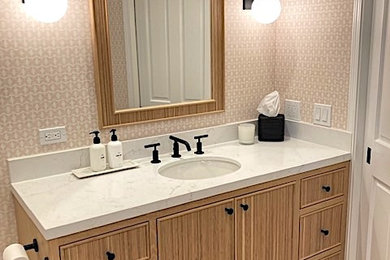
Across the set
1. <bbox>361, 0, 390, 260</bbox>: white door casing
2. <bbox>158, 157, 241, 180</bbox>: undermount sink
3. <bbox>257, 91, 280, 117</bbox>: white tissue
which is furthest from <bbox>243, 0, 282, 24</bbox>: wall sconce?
<bbox>158, 157, 241, 180</bbox>: undermount sink

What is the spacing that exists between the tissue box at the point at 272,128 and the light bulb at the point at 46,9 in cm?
125

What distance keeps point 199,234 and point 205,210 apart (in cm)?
10

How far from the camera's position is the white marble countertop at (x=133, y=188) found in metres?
1.55

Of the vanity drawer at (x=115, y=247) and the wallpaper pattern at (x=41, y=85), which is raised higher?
the wallpaper pattern at (x=41, y=85)

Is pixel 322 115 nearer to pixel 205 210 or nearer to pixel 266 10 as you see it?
pixel 266 10

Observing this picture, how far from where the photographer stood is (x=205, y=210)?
5.95 ft

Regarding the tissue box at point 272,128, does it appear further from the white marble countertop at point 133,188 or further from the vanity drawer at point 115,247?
the vanity drawer at point 115,247

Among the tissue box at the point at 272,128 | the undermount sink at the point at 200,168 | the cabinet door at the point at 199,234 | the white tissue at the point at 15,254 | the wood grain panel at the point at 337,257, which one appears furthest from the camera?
the tissue box at the point at 272,128

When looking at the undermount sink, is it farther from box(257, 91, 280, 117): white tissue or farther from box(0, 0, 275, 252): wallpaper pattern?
box(257, 91, 280, 117): white tissue

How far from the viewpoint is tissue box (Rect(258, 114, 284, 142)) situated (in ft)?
8.17

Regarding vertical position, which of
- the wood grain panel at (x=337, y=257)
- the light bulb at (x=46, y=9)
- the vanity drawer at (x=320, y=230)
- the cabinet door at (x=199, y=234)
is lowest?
the wood grain panel at (x=337, y=257)

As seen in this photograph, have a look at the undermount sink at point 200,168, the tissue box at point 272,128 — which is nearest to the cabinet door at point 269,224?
the undermount sink at point 200,168

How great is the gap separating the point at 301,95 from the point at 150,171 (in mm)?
1023

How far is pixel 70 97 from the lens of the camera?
2.00 meters
